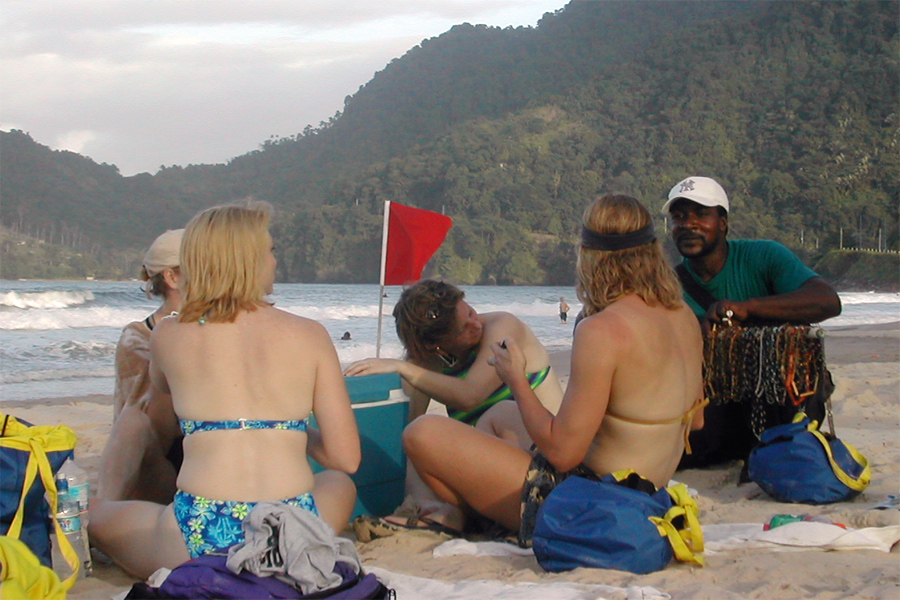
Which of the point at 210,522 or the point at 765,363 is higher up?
the point at 765,363

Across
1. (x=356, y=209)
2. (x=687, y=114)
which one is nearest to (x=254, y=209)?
(x=356, y=209)

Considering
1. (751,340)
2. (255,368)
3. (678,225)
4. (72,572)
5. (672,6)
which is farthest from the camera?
(672,6)

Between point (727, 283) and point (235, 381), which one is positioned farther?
point (727, 283)

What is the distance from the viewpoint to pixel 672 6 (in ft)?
387

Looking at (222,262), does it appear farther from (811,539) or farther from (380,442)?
(811,539)

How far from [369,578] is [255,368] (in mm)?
648

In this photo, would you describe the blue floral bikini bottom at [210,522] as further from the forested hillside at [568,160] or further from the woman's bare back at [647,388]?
the forested hillside at [568,160]

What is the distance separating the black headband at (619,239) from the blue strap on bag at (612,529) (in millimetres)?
713

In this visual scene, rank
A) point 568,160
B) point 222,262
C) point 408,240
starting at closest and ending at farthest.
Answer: point 222,262 < point 408,240 < point 568,160

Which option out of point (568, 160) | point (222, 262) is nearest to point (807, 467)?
point (222, 262)

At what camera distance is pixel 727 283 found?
405 centimetres

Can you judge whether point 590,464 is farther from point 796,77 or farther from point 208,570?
point 796,77

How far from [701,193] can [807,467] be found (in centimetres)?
127

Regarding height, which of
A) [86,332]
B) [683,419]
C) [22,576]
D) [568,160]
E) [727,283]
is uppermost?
[568,160]
